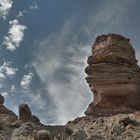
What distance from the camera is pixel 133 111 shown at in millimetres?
54656

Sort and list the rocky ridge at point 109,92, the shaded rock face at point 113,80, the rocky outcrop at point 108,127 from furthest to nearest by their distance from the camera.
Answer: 1. the shaded rock face at point 113,80
2. the rocky ridge at point 109,92
3. the rocky outcrop at point 108,127

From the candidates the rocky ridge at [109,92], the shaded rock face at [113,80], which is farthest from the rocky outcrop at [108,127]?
the shaded rock face at [113,80]

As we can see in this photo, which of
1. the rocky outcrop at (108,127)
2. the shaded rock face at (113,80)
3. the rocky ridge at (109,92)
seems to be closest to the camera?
the rocky outcrop at (108,127)

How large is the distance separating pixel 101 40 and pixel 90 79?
22.7 feet

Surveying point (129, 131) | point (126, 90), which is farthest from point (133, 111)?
point (129, 131)

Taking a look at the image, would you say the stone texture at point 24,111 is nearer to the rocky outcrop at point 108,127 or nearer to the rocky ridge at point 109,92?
the rocky ridge at point 109,92

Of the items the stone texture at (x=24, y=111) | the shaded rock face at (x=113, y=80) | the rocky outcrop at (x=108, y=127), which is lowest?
the rocky outcrop at (x=108, y=127)

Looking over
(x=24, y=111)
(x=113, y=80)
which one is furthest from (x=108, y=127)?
(x=24, y=111)

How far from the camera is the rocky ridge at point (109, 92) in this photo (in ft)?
159

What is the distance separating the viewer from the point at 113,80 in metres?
56.4

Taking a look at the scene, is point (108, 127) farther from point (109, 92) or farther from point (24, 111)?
point (24, 111)

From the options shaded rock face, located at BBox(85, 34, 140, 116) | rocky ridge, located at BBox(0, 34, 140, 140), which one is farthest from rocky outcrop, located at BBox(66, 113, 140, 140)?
shaded rock face, located at BBox(85, 34, 140, 116)

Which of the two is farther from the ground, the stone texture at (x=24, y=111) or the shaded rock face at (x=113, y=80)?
the shaded rock face at (x=113, y=80)

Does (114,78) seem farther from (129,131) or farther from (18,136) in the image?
(18,136)
